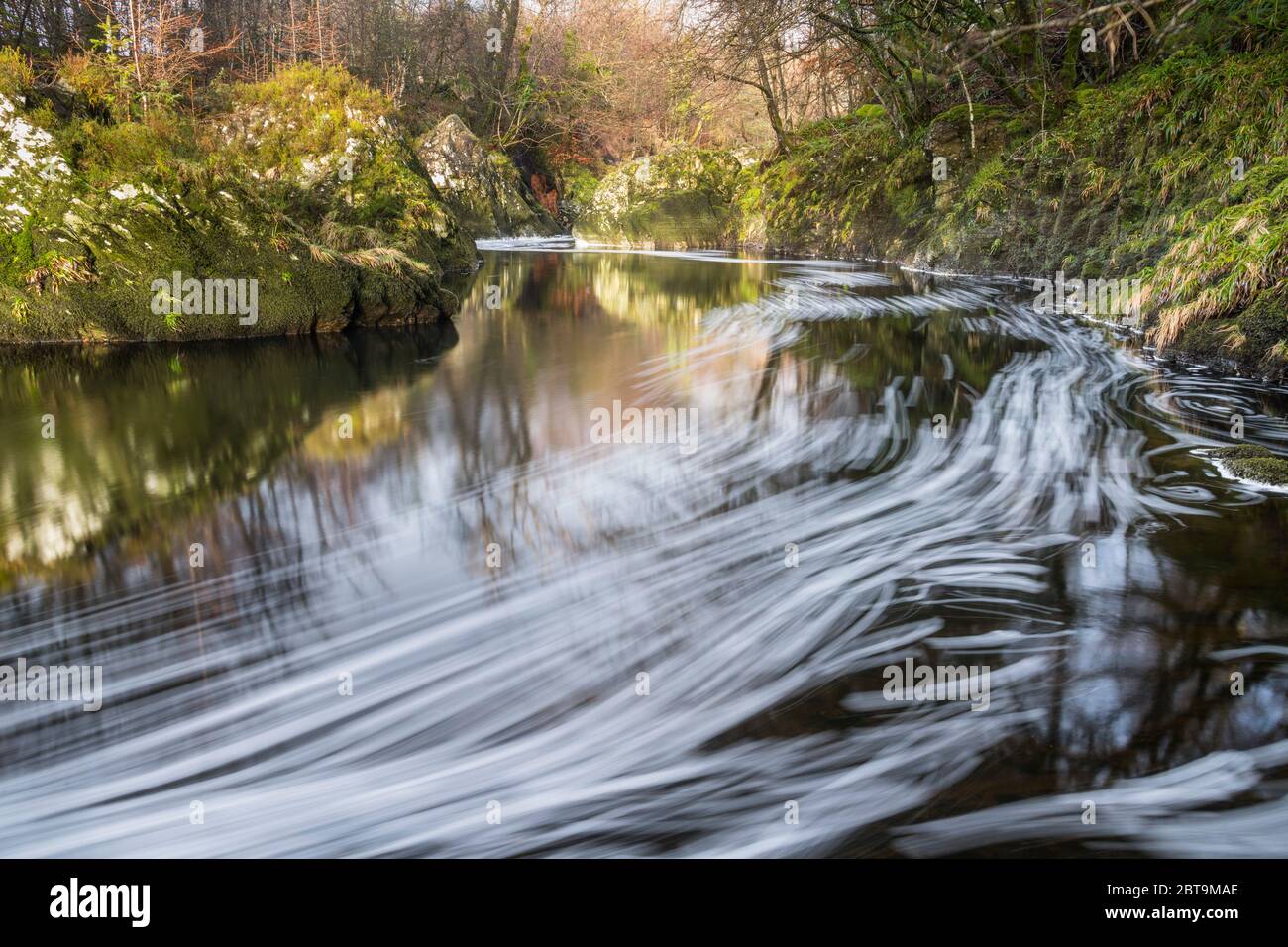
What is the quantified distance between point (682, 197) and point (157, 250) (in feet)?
66.5

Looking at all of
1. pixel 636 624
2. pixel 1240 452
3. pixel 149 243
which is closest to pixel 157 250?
pixel 149 243

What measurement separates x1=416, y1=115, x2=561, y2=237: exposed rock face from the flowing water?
18.4 meters

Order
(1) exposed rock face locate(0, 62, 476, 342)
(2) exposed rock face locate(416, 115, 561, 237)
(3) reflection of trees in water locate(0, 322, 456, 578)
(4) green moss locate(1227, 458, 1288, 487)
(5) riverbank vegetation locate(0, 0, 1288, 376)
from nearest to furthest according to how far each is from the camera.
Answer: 1. (3) reflection of trees in water locate(0, 322, 456, 578)
2. (4) green moss locate(1227, 458, 1288, 487)
3. (1) exposed rock face locate(0, 62, 476, 342)
4. (5) riverbank vegetation locate(0, 0, 1288, 376)
5. (2) exposed rock face locate(416, 115, 561, 237)

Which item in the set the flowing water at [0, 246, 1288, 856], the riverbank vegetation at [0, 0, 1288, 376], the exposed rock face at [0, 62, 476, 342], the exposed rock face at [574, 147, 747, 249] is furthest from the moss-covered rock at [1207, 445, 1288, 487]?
the exposed rock face at [574, 147, 747, 249]

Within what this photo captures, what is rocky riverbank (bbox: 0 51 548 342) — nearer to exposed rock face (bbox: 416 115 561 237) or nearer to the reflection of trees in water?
the reflection of trees in water

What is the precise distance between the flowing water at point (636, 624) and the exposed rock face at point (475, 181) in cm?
1839

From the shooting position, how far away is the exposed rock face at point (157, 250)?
768cm

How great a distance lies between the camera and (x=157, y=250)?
7.99m

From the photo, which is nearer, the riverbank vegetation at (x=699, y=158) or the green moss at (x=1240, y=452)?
the green moss at (x=1240, y=452)

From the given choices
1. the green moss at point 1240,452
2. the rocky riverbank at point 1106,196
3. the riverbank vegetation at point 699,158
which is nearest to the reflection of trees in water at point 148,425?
the riverbank vegetation at point 699,158

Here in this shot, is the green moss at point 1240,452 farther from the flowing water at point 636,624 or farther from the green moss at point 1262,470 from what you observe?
the flowing water at point 636,624

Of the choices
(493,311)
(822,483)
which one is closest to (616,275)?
(493,311)

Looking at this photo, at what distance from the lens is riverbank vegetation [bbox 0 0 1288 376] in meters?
7.80

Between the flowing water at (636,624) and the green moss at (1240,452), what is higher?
the green moss at (1240,452)
